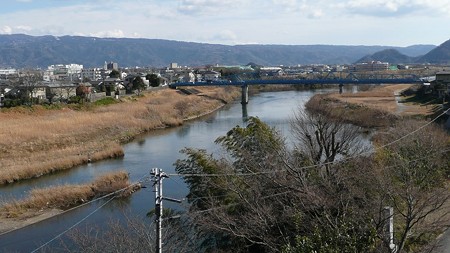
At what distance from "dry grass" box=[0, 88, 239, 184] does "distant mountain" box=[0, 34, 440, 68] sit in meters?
122

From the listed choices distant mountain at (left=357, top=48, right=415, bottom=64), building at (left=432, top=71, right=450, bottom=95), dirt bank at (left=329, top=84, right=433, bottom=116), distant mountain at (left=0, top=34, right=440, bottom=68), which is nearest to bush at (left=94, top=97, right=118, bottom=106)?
dirt bank at (left=329, top=84, right=433, bottom=116)

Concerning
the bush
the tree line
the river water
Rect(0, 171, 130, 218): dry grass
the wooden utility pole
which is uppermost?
the wooden utility pole

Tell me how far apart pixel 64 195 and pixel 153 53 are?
158684 millimetres

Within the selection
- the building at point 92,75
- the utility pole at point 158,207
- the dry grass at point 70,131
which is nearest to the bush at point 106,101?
the dry grass at point 70,131

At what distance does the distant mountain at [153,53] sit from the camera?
480 feet

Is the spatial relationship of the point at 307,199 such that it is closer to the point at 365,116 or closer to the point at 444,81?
the point at 365,116

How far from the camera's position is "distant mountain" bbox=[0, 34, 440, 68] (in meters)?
146

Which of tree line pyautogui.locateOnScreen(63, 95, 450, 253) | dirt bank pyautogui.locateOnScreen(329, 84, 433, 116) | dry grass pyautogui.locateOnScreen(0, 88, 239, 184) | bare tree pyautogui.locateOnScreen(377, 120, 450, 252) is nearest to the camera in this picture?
tree line pyautogui.locateOnScreen(63, 95, 450, 253)

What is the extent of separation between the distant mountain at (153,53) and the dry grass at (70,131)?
A: 402 ft

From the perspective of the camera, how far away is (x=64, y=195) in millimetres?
→ 8969

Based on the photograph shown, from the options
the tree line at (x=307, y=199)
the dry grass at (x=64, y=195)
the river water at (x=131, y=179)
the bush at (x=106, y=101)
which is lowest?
the river water at (x=131, y=179)

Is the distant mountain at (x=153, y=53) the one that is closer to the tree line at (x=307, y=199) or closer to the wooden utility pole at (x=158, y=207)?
the tree line at (x=307, y=199)

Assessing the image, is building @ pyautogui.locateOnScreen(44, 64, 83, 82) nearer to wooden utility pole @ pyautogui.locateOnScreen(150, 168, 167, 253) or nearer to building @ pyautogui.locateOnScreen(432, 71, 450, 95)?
building @ pyautogui.locateOnScreen(432, 71, 450, 95)

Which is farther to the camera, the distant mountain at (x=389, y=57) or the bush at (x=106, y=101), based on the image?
the distant mountain at (x=389, y=57)
